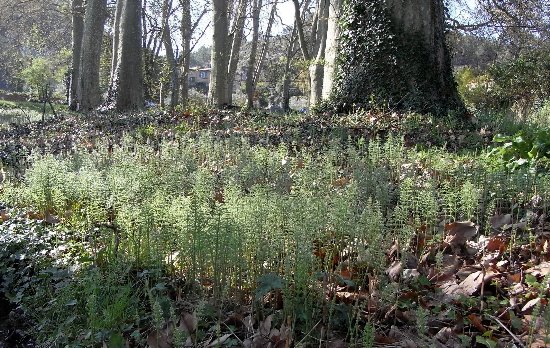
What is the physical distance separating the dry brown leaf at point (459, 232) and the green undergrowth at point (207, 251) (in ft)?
0.25

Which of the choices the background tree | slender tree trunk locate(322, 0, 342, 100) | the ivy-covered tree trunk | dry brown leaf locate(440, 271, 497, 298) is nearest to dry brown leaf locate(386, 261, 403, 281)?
dry brown leaf locate(440, 271, 497, 298)

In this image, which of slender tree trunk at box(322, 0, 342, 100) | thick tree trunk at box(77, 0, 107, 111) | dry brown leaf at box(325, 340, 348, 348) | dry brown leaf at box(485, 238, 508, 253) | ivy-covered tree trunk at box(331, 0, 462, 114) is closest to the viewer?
dry brown leaf at box(325, 340, 348, 348)

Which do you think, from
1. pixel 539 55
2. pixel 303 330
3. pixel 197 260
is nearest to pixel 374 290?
pixel 303 330

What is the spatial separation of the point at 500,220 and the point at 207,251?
2166 mm

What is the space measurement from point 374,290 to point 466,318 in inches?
18.2

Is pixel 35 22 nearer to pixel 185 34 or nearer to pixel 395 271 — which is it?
pixel 185 34

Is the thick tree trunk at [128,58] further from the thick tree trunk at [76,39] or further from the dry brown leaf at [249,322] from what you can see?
the dry brown leaf at [249,322]

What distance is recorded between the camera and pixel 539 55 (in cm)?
1744

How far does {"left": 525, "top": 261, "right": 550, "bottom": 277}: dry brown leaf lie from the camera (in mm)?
2728

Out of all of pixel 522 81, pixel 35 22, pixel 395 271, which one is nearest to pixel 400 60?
pixel 395 271

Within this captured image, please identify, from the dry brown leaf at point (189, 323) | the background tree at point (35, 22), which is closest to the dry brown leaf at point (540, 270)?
the dry brown leaf at point (189, 323)

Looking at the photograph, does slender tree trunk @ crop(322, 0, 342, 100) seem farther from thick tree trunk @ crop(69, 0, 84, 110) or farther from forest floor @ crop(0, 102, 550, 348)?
thick tree trunk @ crop(69, 0, 84, 110)

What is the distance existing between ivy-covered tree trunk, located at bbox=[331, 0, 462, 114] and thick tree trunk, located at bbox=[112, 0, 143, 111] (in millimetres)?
6460

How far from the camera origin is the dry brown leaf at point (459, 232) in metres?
3.27
